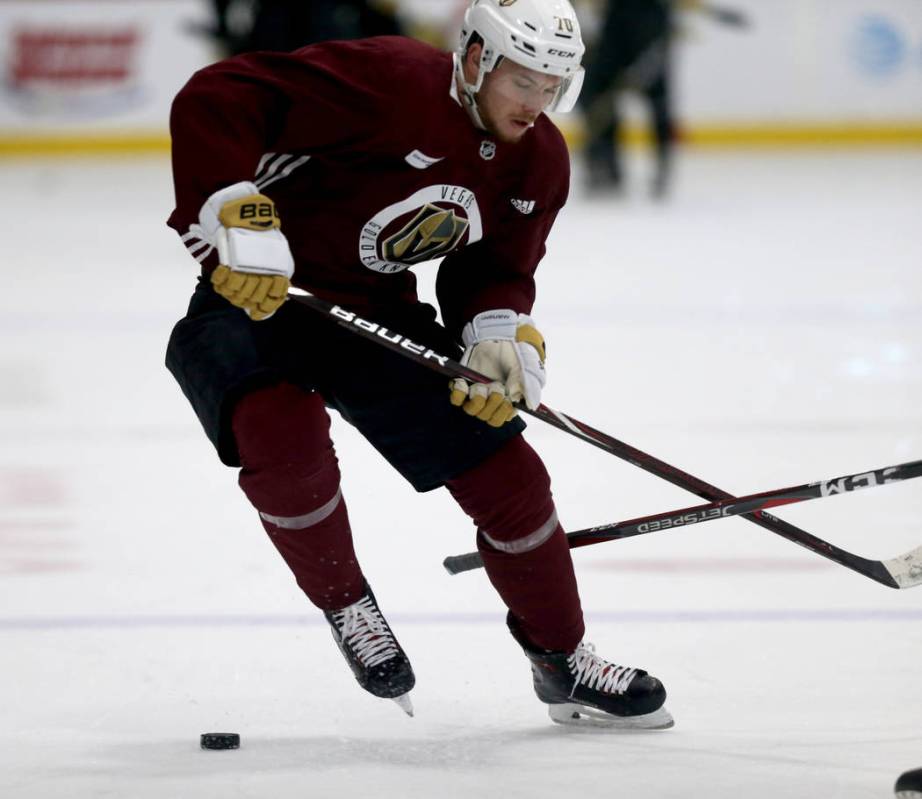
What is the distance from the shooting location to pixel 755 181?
849 cm

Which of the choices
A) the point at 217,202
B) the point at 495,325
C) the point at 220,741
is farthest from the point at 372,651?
the point at 217,202

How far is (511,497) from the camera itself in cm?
216

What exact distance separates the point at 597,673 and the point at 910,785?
52 centimetres

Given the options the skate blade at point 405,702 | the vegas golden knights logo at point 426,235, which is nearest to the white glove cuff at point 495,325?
the vegas golden knights logo at point 426,235

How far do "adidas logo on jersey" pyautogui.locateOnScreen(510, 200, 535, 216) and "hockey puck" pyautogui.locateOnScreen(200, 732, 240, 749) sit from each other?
2.59ft

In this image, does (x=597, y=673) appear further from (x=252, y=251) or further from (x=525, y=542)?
(x=252, y=251)

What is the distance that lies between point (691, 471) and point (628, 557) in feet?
1.98

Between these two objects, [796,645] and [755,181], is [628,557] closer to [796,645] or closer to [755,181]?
[796,645]

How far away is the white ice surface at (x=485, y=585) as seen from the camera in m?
2.08

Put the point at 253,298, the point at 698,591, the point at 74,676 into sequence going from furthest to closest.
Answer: the point at 698,591, the point at 74,676, the point at 253,298

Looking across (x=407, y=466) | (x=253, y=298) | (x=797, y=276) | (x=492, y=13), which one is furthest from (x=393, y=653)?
(x=797, y=276)

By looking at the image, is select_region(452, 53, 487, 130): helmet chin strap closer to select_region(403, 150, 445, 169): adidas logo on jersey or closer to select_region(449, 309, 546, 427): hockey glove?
select_region(403, 150, 445, 169): adidas logo on jersey

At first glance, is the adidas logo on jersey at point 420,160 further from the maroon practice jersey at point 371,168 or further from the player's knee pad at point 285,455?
the player's knee pad at point 285,455

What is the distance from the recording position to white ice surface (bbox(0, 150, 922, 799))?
6.81 ft
